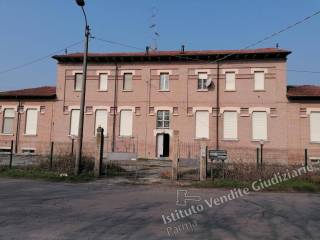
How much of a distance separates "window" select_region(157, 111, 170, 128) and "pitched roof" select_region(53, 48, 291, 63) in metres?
4.90

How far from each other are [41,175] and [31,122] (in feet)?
54.6

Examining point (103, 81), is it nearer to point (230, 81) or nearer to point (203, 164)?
point (230, 81)

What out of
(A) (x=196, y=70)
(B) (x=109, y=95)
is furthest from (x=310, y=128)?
(B) (x=109, y=95)

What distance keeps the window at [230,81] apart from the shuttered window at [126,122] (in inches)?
353

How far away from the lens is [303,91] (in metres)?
28.5

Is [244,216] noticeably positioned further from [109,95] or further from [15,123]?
[15,123]

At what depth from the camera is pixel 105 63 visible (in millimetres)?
31141

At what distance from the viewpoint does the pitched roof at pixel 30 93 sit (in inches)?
1239

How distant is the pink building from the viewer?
1092 inches

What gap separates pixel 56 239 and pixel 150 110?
953 inches

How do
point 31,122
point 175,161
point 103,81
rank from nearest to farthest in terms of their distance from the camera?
point 175,161, point 103,81, point 31,122

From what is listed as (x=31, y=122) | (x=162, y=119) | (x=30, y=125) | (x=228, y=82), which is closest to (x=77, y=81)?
(x=31, y=122)

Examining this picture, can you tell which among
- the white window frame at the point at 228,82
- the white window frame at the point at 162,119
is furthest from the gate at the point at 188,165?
the white window frame at the point at 228,82

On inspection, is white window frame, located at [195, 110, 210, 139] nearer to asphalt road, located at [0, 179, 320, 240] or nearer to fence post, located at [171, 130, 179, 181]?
fence post, located at [171, 130, 179, 181]
